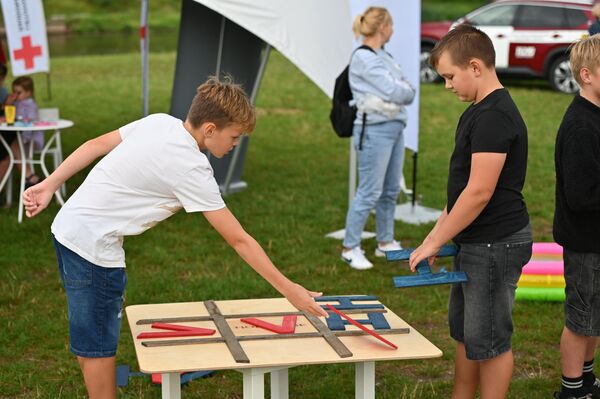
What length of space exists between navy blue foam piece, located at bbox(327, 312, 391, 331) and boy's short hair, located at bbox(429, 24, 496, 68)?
39.9 inches

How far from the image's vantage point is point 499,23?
17.5m

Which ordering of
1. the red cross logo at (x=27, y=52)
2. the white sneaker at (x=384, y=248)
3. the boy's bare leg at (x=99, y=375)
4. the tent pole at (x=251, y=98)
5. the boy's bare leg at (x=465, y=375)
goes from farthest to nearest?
the red cross logo at (x=27, y=52) → the tent pole at (x=251, y=98) → the white sneaker at (x=384, y=248) → the boy's bare leg at (x=465, y=375) → the boy's bare leg at (x=99, y=375)

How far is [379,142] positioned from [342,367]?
2.08 m

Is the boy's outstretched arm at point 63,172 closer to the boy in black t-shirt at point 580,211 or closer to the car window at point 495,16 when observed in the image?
the boy in black t-shirt at point 580,211

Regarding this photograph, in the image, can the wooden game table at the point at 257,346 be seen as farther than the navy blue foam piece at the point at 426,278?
No

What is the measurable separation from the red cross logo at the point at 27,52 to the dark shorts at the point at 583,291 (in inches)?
239

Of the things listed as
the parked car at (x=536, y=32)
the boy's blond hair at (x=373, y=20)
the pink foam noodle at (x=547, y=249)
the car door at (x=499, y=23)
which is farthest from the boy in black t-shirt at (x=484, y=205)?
the car door at (x=499, y=23)

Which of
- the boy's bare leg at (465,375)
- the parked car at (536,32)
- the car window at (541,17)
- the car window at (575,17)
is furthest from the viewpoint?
the car window at (541,17)

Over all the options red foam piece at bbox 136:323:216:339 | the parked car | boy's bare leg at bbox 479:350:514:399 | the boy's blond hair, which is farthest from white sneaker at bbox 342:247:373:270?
the parked car

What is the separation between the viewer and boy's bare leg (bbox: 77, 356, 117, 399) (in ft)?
11.6

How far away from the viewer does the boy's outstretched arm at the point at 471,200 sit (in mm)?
3455

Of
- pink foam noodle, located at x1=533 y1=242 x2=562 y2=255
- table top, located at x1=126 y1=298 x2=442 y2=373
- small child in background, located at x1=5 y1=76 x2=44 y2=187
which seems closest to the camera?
table top, located at x1=126 y1=298 x2=442 y2=373

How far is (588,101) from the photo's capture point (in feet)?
12.9

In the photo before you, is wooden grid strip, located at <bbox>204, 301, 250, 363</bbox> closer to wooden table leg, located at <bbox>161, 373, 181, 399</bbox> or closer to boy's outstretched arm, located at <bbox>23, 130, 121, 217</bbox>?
wooden table leg, located at <bbox>161, 373, 181, 399</bbox>
